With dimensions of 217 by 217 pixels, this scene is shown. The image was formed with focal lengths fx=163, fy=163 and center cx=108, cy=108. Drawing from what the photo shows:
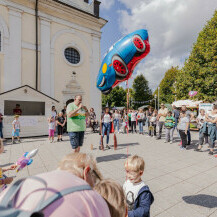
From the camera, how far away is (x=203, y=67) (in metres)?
16.1

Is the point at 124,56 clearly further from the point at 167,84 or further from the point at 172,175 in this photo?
the point at 167,84

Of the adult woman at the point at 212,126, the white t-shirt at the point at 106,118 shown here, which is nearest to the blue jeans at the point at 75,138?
the white t-shirt at the point at 106,118

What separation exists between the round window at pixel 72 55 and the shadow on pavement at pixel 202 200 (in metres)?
14.4

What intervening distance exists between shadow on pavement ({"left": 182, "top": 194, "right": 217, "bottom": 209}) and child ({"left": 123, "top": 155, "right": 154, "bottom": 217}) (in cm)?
153

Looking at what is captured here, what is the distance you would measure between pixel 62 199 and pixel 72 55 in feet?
51.9

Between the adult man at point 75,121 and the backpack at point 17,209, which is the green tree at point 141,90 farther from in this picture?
the backpack at point 17,209

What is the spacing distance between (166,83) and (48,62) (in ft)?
107

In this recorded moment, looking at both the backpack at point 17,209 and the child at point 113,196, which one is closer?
the backpack at point 17,209

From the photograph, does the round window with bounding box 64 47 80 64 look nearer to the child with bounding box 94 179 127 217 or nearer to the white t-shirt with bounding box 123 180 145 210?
the white t-shirt with bounding box 123 180 145 210

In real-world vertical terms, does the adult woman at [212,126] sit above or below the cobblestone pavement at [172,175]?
above

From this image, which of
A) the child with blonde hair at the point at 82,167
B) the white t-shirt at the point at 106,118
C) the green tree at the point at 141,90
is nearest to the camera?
the child with blonde hair at the point at 82,167

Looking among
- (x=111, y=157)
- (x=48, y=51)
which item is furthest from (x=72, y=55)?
(x=111, y=157)

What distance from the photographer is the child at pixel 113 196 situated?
3.08ft

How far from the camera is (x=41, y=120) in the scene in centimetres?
1030
